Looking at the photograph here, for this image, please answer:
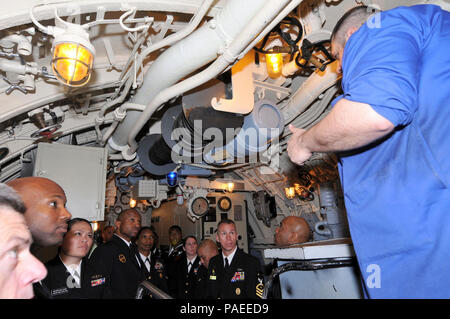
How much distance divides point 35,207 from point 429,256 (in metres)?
2.36

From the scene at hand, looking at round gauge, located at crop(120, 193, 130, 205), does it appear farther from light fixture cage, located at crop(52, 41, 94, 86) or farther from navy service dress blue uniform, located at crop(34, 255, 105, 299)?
light fixture cage, located at crop(52, 41, 94, 86)

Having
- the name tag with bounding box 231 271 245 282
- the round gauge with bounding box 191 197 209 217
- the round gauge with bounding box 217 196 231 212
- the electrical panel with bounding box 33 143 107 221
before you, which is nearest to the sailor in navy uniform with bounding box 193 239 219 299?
the round gauge with bounding box 191 197 209 217

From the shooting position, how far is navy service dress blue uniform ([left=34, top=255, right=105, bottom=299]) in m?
2.52

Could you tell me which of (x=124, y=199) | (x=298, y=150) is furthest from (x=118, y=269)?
(x=124, y=199)

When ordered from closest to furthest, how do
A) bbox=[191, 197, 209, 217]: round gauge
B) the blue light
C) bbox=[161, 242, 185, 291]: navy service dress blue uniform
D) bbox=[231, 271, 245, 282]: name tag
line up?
1. bbox=[231, 271, 245, 282]: name tag
2. the blue light
3. bbox=[191, 197, 209, 217]: round gauge
4. bbox=[161, 242, 185, 291]: navy service dress blue uniform

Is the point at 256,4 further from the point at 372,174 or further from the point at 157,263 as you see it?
the point at 157,263

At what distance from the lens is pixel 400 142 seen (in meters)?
0.90

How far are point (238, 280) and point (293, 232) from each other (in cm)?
96

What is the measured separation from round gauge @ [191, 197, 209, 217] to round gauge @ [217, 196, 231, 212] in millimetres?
761

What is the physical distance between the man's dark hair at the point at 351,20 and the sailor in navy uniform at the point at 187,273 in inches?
211

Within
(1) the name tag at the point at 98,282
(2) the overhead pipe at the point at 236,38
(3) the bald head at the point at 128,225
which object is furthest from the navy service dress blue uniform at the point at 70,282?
(2) the overhead pipe at the point at 236,38

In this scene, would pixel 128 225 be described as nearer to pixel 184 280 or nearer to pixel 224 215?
pixel 184 280

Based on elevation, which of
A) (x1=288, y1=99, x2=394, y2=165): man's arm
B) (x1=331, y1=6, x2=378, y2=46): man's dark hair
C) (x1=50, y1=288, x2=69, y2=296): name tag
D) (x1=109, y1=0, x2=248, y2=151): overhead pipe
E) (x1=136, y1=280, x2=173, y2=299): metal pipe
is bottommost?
(x1=136, y1=280, x2=173, y2=299): metal pipe

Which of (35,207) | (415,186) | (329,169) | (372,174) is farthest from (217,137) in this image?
(329,169)
